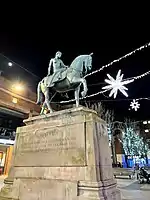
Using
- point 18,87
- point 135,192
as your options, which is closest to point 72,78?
point 135,192

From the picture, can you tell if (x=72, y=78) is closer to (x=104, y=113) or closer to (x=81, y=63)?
(x=81, y=63)

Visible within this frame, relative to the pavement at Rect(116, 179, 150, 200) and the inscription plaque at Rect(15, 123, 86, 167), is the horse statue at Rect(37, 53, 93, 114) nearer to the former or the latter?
the inscription plaque at Rect(15, 123, 86, 167)

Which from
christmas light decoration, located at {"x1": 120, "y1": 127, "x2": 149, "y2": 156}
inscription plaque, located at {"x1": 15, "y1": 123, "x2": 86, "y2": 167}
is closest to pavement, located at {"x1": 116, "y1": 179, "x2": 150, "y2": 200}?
inscription plaque, located at {"x1": 15, "y1": 123, "x2": 86, "y2": 167}

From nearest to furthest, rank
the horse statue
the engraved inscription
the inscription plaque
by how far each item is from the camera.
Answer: the inscription plaque → the engraved inscription → the horse statue

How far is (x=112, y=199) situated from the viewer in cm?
423

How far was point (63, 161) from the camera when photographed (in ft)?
15.5

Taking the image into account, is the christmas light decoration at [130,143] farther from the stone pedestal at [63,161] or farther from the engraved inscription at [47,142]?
the engraved inscription at [47,142]

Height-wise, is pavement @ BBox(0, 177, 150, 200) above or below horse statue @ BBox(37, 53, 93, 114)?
below

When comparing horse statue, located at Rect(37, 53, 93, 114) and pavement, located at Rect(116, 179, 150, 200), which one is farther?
pavement, located at Rect(116, 179, 150, 200)

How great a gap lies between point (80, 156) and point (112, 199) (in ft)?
4.23

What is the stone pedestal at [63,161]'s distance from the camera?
4.20 m

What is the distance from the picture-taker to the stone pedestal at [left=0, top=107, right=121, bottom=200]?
4203 millimetres

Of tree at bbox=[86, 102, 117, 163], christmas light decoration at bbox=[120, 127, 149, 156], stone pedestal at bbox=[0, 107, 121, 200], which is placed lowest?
stone pedestal at bbox=[0, 107, 121, 200]

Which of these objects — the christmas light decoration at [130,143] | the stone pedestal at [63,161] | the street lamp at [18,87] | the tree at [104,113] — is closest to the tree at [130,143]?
the christmas light decoration at [130,143]
